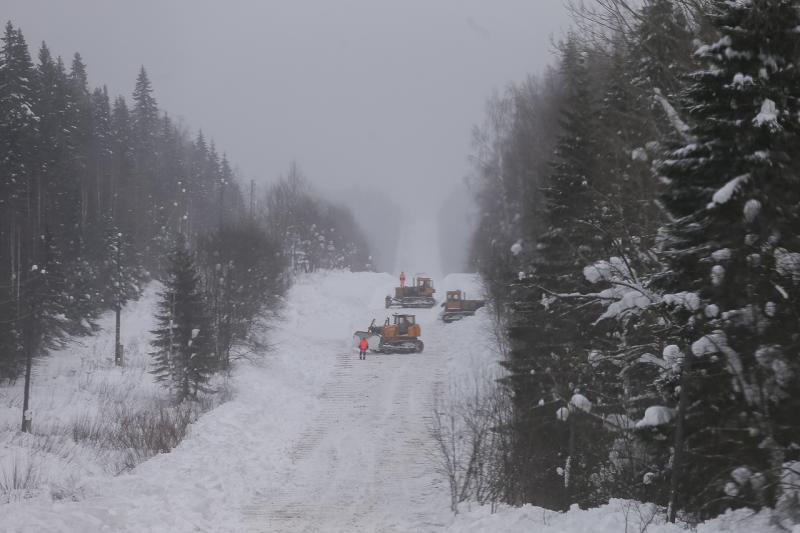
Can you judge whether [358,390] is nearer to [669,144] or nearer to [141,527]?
[141,527]

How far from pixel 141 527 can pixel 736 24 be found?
36.1ft

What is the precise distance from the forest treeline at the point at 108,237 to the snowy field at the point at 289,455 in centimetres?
230

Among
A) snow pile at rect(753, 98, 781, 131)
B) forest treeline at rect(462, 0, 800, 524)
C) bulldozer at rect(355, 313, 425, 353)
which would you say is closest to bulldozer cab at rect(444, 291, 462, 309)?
bulldozer at rect(355, 313, 425, 353)

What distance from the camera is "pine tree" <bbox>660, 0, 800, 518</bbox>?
6.54m

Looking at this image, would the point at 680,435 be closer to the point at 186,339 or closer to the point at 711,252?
the point at 711,252

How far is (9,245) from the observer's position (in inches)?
1613

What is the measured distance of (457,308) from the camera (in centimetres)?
4166

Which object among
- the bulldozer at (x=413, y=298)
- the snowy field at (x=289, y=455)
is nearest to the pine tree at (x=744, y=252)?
the snowy field at (x=289, y=455)

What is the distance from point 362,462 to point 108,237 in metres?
36.8

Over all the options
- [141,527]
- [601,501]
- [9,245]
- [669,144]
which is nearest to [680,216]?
[669,144]

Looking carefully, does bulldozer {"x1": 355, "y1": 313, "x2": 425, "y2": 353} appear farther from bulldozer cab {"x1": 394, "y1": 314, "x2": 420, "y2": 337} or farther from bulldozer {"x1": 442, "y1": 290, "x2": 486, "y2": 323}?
bulldozer {"x1": 442, "y1": 290, "x2": 486, "y2": 323}

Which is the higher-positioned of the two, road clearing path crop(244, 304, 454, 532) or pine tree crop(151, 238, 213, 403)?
pine tree crop(151, 238, 213, 403)

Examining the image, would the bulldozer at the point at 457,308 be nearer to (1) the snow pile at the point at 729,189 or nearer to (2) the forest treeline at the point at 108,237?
(2) the forest treeline at the point at 108,237

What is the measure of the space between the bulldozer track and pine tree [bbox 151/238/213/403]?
5153mm
